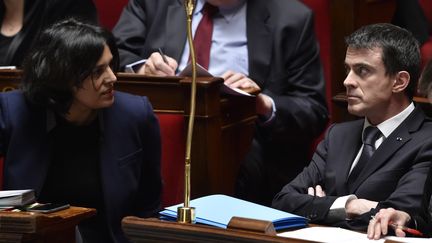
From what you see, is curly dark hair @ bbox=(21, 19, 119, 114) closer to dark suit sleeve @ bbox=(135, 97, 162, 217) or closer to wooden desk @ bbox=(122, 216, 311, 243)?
dark suit sleeve @ bbox=(135, 97, 162, 217)

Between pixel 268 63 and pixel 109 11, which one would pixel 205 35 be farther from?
pixel 109 11

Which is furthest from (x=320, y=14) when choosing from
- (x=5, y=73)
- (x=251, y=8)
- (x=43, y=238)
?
(x=43, y=238)

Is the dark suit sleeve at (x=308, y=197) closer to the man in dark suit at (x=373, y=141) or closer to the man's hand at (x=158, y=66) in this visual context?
the man in dark suit at (x=373, y=141)

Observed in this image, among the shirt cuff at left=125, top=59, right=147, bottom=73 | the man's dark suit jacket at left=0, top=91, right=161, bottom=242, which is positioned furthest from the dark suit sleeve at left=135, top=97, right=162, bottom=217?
the shirt cuff at left=125, top=59, right=147, bottom=73

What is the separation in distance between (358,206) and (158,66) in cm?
67

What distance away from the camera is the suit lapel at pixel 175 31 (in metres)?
2.08

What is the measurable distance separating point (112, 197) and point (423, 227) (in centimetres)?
55

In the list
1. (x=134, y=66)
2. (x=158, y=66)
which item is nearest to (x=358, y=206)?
(x=158, y=66)

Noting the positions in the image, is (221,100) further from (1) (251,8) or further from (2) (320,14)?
(2) (320,14)

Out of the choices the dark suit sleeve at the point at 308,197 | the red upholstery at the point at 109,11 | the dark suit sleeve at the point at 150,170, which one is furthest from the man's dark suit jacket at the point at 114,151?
the red upholstery at the point at 109,11

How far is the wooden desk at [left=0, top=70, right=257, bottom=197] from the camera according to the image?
1.72 m

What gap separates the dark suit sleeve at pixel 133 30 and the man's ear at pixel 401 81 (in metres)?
0.78

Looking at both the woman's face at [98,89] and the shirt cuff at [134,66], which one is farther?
the shirt cuff at [134,66]

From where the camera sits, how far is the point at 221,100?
1772 mm
